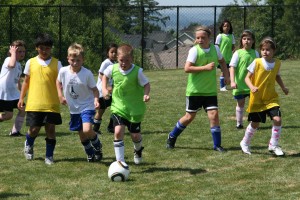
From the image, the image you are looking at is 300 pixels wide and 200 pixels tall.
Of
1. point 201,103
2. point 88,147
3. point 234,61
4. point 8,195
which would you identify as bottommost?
point 8,195

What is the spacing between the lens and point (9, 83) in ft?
37.4

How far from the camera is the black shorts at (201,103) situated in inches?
378

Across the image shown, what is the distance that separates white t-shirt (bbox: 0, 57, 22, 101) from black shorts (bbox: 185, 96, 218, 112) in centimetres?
325

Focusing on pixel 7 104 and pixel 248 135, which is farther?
pixel 7 104

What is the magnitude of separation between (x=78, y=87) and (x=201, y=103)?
1906 millimetres

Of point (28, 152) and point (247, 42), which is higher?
point (247, 42)

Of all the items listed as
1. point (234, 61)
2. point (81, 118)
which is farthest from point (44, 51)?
point (234, 61)

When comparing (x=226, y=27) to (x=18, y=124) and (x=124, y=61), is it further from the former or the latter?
(x=124, y=61)

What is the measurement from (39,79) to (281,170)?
10.7 feet

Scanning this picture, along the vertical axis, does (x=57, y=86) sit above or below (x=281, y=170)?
above

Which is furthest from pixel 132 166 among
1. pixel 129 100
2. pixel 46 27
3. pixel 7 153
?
pixel 46 27

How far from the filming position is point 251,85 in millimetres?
9070

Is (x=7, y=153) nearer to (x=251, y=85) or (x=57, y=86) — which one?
(x=57, y=86)

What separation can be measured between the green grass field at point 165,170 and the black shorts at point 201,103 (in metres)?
0.62
